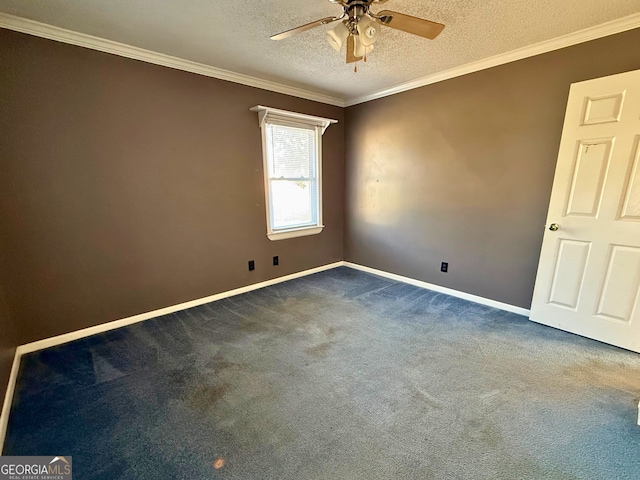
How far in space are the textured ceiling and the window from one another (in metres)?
0.67

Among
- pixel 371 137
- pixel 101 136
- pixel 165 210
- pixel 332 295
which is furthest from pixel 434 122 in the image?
pixel 101 136

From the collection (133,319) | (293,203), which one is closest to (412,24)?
(293,203)

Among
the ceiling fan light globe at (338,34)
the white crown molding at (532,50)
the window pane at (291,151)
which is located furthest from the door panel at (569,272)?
the window pane at (291,151)

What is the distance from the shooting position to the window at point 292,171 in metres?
3.33

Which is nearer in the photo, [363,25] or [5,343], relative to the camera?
[363,25]

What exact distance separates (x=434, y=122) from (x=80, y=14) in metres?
3.17

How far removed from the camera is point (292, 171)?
3.61 metres

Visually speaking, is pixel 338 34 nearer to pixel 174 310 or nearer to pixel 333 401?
pixel 333 401

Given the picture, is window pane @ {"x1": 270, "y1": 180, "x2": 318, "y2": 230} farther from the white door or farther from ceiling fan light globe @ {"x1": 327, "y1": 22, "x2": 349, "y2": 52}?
the white door

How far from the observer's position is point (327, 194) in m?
4.06

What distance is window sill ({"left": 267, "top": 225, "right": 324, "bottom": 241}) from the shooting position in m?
3.54

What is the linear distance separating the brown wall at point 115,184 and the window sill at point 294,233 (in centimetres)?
27

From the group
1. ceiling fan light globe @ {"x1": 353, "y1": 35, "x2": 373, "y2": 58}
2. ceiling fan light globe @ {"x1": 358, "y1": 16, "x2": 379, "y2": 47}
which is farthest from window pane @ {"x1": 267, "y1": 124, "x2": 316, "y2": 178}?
ceiling fan light globe @ {"x1": 358, "y1": 16, "x2": 379, "y2": 47}

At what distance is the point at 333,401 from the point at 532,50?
126 inches
